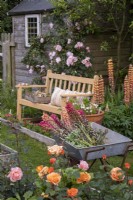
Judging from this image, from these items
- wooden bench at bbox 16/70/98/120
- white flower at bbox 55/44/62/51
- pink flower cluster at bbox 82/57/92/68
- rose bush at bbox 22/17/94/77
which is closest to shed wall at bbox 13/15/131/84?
rose bush at bbox 22/17/94/77

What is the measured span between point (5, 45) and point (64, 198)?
10153mm

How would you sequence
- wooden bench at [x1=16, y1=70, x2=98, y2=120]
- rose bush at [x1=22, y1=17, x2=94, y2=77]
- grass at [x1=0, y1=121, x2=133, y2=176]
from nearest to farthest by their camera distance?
grass at [x1=0, y1=121, x2=133, y2=176], wooden bench at [x1=16, y1=70, x2=98, y2=120], rose bush at [x1=22, y1=17, x2=94, y2=77]

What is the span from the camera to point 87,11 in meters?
10.4

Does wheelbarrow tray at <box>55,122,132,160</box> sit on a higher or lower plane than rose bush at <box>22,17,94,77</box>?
lower

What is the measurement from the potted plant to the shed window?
4.88 metres

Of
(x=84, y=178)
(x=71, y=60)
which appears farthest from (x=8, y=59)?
A: (x=84, y=178)

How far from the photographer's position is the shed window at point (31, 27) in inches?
480

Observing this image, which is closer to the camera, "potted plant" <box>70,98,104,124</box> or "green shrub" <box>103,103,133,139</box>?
"potted plant" <box>70,98,104,124</box>

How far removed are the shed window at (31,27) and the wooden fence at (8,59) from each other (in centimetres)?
61

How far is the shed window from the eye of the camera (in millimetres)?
12205

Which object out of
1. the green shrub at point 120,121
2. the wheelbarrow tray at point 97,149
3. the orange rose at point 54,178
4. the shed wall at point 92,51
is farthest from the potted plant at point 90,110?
the orange rose at point 54,178

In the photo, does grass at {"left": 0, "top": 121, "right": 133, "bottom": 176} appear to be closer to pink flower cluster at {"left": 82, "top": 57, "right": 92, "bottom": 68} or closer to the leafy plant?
the leafy plant

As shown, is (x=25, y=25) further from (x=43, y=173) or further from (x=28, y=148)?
(x=43, y=173)

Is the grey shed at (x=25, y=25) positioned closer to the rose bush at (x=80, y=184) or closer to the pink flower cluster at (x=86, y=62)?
the pink flower cluster at (x=86, y=62)
